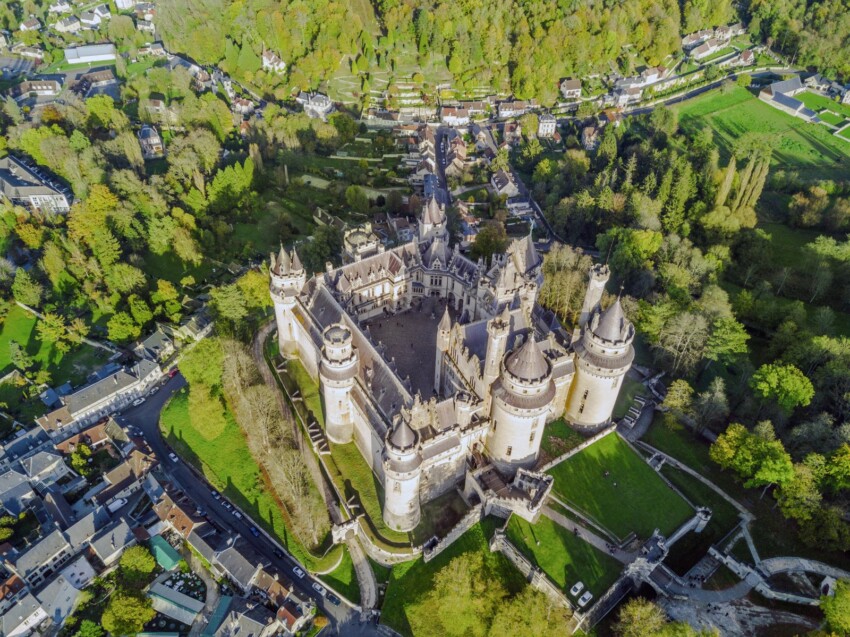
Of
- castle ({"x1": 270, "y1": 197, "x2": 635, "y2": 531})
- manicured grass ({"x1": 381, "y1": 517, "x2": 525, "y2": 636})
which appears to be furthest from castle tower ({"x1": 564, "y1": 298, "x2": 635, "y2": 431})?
manicured grass ({"x1": 381, "y1": 517, "x2": 525, "y2": 636})

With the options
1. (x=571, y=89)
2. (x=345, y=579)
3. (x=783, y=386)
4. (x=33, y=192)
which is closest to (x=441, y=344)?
(x=345, y=579)

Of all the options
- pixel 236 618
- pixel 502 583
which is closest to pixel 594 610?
pixel 502 583

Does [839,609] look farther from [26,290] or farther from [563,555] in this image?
[26,290]

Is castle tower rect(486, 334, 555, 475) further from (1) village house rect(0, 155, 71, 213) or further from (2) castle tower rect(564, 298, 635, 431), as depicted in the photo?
(1) village house rect(0, 155, 71, 213)

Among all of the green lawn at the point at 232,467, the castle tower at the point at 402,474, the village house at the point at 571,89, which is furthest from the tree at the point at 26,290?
the village house at the point at 571,89

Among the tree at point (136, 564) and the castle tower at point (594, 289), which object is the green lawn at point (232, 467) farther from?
the castle tower at point (594, 289)

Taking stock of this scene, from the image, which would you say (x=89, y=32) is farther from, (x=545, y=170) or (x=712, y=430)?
(x=712, y=430)
